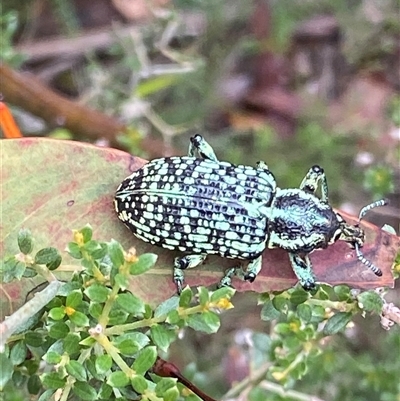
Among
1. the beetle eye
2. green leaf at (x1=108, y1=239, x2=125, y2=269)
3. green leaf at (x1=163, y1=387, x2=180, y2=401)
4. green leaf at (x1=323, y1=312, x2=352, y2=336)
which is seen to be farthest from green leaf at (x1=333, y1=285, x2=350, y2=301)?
green leaf at (x1=108, y1=239, x2=125, y2=269)

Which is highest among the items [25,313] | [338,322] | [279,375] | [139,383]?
[25,313]

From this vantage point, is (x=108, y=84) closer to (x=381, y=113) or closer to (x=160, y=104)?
(x=160, y=104)

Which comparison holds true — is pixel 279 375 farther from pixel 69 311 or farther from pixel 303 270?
pixel 69 311

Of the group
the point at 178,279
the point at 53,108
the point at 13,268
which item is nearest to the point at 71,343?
the point at 13,268

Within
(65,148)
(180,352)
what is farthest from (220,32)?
(65,148)

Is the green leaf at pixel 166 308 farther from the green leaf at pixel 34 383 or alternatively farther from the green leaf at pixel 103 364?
the green leaf at pixel 34 383
